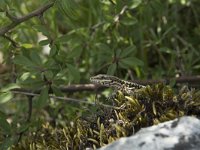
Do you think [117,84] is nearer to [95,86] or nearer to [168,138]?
[168,138]

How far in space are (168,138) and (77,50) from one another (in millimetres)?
1127

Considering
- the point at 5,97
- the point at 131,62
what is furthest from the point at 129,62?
the point at 5,97

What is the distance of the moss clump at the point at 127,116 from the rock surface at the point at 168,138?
14 centimetres

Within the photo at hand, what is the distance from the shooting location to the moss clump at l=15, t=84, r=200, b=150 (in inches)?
73.9

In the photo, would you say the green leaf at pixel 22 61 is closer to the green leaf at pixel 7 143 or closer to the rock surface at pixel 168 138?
the green leaf at pixel 7 143

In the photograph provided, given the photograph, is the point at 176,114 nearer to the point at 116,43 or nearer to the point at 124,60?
the point at 124,60

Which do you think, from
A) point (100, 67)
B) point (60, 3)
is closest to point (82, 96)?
point (100, 67)

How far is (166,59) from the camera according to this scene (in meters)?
3.42

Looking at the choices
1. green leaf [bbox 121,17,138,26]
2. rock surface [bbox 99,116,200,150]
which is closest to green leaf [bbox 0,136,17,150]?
rock surface [bbox 99,116,200,150]

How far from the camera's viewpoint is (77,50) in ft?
8.52

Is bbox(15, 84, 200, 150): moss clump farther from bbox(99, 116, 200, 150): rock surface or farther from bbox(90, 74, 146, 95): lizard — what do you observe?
bbox(99, 116, 200, 150): rock surface

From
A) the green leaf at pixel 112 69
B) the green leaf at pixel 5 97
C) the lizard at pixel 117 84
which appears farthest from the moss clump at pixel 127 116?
the green leaf at pixel 112 69

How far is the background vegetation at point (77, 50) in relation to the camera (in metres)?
2.26

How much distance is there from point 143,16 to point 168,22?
0.35 m
